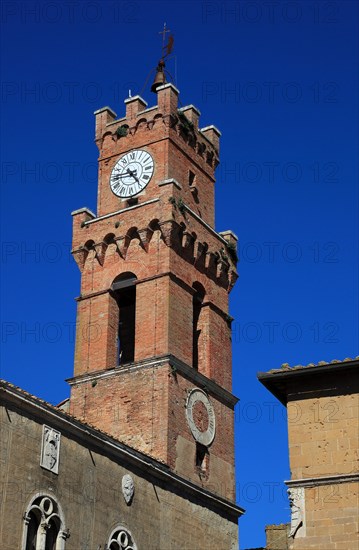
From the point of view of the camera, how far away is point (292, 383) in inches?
827

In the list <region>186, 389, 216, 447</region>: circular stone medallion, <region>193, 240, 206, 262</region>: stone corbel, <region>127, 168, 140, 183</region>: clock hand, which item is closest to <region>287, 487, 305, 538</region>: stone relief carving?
<region>186, 389, 216, 447</region>: circular stone medallion

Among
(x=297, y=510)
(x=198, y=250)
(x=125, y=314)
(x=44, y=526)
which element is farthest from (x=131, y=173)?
(x=297, y=510)

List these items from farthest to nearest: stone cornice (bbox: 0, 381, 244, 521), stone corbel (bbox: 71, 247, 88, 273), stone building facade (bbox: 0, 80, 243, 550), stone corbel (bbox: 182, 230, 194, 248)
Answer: stone corbel (bbox: 71, 247, 88, 273) < stone corbel (bbox: 182, 230, 194, 248) < stone building facade (bbox: 0, 80, 243, 550) < stone cornice (bbox: 0, 381, 244, 521)

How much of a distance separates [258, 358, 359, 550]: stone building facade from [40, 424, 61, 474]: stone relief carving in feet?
19.2

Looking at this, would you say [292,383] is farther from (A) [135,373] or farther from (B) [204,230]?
(B) [204,230]

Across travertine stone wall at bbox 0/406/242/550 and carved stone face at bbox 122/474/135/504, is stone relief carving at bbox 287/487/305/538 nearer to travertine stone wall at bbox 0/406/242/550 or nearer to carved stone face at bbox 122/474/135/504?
travertine stone wall at bbox 0/406/242/550

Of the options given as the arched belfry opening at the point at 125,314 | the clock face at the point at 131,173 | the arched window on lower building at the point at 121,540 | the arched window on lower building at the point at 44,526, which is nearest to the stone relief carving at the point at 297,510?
the arched window on lower building at the point at 44,526

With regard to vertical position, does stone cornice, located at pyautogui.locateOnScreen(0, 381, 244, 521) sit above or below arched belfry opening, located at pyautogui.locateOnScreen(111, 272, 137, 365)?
below

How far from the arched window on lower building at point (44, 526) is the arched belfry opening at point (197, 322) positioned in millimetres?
11261

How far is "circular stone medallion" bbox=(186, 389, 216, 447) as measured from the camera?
31.9 metres

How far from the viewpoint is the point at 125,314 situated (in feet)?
117

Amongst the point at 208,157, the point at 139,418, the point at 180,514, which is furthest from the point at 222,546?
the point at 208,157

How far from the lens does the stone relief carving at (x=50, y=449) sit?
Answer: 78.0 ft

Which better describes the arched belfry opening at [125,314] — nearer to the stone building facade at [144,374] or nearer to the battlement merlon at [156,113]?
the stone building facade at [144,374]
